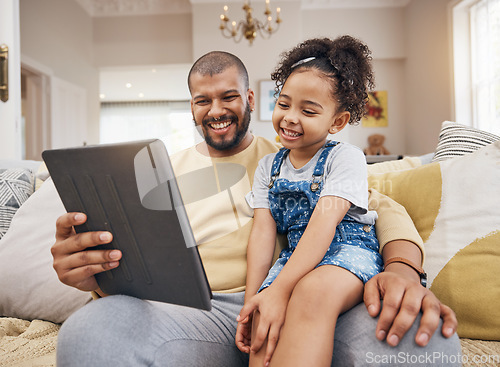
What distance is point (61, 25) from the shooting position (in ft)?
17.7

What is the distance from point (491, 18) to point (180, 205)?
15.8 feet

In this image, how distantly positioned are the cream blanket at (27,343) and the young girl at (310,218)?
19.9 inches

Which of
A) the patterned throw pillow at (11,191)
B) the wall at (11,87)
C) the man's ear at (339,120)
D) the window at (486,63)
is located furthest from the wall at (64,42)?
the window at (486,63)

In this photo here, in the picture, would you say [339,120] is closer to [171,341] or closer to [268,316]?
[268,316]

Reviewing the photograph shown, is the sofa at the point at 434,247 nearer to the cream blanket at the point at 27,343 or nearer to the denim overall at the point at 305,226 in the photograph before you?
the cream blanket at the point at 27,343

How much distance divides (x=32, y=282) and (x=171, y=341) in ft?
2.02

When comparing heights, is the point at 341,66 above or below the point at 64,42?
below

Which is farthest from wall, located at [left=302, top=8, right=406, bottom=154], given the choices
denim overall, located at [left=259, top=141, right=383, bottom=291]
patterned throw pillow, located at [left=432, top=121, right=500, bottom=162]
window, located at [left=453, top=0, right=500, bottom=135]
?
denim overall, located at [left=259, top=141, right=383, bottom=291]

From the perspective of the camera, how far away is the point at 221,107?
1.16m

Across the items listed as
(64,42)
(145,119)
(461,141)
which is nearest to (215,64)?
(461,141)

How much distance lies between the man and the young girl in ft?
0.19

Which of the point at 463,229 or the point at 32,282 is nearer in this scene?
the point at 463,229

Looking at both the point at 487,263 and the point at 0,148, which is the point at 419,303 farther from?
the point at 0,148

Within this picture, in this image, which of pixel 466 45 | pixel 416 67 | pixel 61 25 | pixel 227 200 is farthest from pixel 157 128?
pixel 227 200
